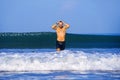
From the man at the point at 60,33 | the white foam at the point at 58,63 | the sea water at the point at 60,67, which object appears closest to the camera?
the sea water at the point at 60,67

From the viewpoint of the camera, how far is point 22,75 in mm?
8930

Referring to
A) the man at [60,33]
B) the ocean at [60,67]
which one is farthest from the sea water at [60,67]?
the man at [60,33]

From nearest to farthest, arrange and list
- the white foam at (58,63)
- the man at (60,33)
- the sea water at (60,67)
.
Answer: the sea water at (60,67)
the white foam at (58,63)
the man at (60,33)

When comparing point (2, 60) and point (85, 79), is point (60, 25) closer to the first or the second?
point (2, 60)

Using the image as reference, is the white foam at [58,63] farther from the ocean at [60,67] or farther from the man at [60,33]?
the man at [60,33]

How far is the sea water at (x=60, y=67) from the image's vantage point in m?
8.71

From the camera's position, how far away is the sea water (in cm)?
871

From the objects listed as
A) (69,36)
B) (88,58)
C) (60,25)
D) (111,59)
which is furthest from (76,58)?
(69,36)

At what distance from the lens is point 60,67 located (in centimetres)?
1023

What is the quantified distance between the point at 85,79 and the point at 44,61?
8.70 feet

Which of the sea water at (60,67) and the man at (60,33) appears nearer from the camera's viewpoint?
the sea water at (60,67)

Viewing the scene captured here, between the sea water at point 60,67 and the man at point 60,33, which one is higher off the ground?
the man at point 60,33

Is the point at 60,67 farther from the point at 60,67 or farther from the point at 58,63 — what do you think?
the point at 58,63

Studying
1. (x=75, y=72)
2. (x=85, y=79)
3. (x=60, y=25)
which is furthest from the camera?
(x=60, y=25)
